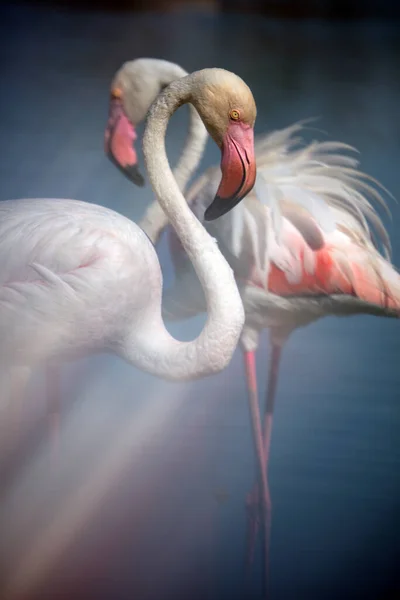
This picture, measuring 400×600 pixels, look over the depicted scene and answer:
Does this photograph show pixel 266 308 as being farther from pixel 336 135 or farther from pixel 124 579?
pixel 124 579

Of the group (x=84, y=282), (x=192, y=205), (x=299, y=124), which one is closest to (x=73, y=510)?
(x=84, y=282)

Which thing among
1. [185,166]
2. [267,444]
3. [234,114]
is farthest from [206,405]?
[234,114]

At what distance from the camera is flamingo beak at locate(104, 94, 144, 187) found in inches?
60.4

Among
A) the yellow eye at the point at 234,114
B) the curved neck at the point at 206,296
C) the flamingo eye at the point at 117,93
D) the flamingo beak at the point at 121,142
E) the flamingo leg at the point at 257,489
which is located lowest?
the flamingo leg at the point at 257,489

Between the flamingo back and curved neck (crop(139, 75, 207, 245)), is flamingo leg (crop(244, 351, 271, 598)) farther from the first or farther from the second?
curved neck (crop(139, 75, 207, 245))

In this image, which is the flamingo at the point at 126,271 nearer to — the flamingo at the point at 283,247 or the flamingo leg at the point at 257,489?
the flamingo at the point at 283,247

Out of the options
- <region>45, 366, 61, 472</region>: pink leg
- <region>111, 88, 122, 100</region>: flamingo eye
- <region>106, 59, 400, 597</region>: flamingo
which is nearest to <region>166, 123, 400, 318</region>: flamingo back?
<region>106, 59, 400, 597</region>: flamingo

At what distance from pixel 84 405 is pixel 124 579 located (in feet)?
1.34

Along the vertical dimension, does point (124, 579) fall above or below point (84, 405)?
below

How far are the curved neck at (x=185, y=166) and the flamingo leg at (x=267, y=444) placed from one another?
1.28 ft

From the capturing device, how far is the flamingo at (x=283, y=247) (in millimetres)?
1543

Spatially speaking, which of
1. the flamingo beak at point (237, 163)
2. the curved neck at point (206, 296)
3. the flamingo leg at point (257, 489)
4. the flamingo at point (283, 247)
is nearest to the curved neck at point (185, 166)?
the flamingo at point (283, 247)

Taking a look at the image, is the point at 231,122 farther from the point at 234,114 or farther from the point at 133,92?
the point at 133,92

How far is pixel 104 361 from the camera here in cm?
161
